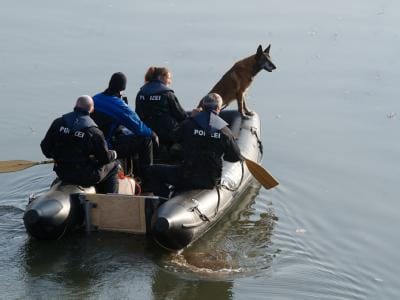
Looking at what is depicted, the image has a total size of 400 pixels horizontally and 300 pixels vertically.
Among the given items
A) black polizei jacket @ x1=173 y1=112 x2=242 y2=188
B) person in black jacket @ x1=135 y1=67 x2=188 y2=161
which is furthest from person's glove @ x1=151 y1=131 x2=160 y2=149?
black polizei jacket @ x1=173 y1=112 x2=242 y2=188

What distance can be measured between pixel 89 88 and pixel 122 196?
6.42 metres

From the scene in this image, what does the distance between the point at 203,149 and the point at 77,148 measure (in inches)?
52.6

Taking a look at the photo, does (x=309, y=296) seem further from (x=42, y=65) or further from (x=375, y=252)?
(x=42, y=65)

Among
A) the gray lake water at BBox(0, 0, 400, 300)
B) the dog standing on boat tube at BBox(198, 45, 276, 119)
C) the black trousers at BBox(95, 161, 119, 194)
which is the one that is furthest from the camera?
the dog standing on boat tube at BBox(198, 45, 276, 119)

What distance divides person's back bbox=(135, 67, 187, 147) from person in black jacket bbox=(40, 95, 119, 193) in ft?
3.81

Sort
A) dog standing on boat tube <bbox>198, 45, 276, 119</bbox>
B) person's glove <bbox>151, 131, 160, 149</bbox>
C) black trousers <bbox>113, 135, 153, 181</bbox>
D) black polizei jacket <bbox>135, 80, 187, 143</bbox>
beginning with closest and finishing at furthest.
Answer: black trousers <bbox>113, 135, 153, 181</bbox> → person's glove <bbox>151, 131, 160, 149</bbox> → black polizei jacket <bbox>135, 80, 187, 143</bbox> → dog standing on boat tube <bbox>198, 45, 276, 119</bbox>

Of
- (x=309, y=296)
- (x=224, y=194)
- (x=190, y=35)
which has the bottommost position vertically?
(x=309, y=296)

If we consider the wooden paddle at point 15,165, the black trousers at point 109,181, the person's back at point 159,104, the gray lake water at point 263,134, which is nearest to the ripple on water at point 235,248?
the gray lake water at point 263,134

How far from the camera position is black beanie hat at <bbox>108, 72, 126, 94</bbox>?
8594 millimetres

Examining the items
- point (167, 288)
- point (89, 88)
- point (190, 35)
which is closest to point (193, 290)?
point (167, 288)

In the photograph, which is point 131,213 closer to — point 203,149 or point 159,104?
point 203,149

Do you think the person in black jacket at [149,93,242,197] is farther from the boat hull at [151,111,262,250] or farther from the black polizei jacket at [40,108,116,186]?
the black polizei jacket at [40,108,116,186]

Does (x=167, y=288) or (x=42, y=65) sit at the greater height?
(x=42, y=65)

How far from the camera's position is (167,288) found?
7.19m
